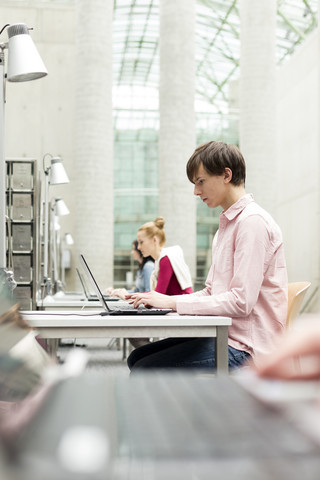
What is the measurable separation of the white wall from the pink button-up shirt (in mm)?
16894

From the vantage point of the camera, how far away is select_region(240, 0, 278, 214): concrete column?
17047mm

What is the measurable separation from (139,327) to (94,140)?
43.5 feet

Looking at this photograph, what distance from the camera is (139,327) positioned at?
245 cm

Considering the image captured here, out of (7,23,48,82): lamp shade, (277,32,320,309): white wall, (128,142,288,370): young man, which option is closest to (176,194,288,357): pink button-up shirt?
(128,142,288,370): young man

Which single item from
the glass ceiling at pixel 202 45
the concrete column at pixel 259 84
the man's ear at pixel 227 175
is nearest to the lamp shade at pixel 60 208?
the concrete column at pixel 259 84

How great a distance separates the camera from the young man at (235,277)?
254 centimetres

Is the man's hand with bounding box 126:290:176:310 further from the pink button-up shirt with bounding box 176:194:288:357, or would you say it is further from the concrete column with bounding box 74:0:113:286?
the concrete column with bounding box 74:0:113:286

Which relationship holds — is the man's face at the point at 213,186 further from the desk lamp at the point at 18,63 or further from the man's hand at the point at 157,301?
the desk lamp at the point at 18,63

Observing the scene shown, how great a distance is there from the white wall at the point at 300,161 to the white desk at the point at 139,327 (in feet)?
56.3

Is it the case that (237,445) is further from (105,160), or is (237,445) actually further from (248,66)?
(248,66)

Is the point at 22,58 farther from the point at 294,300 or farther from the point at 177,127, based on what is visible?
the point at 177,127

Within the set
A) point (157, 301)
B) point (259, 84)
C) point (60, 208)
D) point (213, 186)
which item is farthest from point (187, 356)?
point (259, 84)

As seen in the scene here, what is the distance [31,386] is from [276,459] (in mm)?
345

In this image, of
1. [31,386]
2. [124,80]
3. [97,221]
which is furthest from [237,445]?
[124,80]
